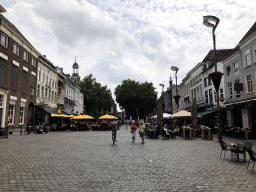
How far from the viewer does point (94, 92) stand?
68.1 metres

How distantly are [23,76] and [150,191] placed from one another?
2756cm

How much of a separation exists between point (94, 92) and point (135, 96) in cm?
1538

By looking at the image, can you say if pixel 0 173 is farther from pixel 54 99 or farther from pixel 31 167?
pixel 54 99

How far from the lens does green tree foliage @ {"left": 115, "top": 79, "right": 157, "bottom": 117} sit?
6075 centimetres

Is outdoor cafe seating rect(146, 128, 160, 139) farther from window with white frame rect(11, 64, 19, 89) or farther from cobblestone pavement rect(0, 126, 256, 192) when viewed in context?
window with white frame rect(11, 64, 19, 89)

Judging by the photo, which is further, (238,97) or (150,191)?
(238,97)

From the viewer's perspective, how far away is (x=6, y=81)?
76.5 feet

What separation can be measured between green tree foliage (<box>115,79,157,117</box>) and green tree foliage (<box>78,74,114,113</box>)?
561cm

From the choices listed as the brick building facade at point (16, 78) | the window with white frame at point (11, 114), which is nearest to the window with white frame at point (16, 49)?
the brick building facade at point (16, 78)

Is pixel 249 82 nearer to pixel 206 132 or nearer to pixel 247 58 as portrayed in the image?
pixel 247 58

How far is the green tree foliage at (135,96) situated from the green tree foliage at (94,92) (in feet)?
18.4

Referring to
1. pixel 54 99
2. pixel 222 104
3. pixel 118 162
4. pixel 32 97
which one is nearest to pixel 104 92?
pixel 54 99

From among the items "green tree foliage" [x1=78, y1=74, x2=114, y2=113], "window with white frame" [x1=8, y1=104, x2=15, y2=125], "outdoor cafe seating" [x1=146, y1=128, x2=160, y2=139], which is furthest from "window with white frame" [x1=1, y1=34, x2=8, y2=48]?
"green tree foliage" [x1=78, y1=74, x2=114, y2=113]

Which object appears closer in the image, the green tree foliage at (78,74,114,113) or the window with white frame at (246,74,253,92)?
the window with white frame at (246,74,253,92)
